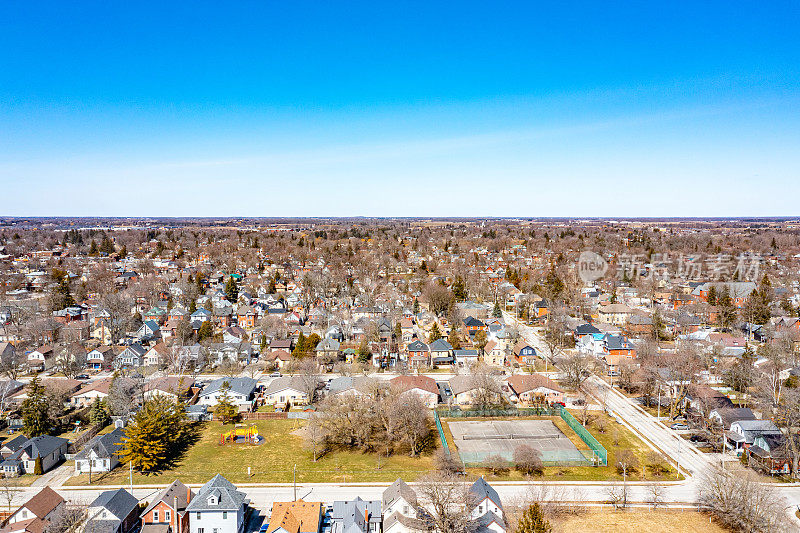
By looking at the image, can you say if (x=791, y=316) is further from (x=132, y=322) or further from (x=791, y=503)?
(x=132, y=322)

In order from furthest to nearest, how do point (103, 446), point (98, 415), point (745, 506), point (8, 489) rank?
point (98, 415) < point (103, 446) < point (8, 489) < point (745, 506)

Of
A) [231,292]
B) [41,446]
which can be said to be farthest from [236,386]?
[231,292]

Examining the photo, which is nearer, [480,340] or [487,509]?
[487,509]

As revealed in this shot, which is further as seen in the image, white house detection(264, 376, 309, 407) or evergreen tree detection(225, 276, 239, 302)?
evergreen tree detection(225, 276, 239, 302)

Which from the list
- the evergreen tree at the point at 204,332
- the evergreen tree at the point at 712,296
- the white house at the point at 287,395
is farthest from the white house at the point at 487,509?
the evergreen tree at the point at 712,296

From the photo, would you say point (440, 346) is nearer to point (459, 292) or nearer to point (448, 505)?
point (459, 292)

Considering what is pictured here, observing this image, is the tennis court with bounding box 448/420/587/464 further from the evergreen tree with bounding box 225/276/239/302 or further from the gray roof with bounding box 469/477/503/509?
the evergreen tree with bounding box 225/276/239/302

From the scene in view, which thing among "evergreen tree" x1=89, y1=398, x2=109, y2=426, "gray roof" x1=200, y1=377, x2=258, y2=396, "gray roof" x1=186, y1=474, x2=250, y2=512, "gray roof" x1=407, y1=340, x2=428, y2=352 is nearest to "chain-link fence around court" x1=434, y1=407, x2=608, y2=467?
"gray roof" x1=186, y1=474, x2=250, y2=512
